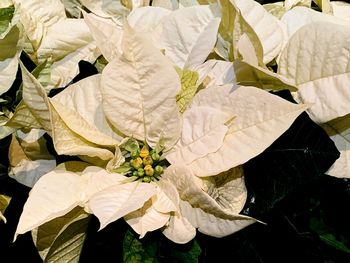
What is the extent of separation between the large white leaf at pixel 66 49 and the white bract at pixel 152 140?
76 mm

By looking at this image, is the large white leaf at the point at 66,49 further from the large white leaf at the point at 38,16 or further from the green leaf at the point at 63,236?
the green leaf at the point at 63,236

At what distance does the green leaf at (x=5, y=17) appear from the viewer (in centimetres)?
48

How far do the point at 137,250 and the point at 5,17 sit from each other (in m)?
0.22

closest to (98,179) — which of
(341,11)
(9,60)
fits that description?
(9,60)

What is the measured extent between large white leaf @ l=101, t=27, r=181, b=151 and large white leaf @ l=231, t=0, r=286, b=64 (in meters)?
0.10

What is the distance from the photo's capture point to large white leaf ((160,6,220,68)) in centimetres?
46

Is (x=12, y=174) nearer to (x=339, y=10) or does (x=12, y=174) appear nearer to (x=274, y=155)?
(x=274, y=155)

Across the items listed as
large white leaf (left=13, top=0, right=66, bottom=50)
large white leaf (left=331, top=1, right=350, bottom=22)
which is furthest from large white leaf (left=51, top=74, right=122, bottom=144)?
large white leaf (left=331, top=1, right=350, bottom=22)

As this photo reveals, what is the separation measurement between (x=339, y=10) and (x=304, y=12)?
A: 0.26 feet

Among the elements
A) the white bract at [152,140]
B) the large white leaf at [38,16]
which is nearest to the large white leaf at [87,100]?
the white bract at [152,140]

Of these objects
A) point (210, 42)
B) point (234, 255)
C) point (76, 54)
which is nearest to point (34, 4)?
point (76, 54)

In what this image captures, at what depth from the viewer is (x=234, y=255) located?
48 centimetres

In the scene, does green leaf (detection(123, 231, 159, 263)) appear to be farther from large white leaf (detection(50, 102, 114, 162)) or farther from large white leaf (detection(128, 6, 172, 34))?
large white leaf (detection(128, 6, 172, 34))

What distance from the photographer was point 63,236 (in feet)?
1.48
